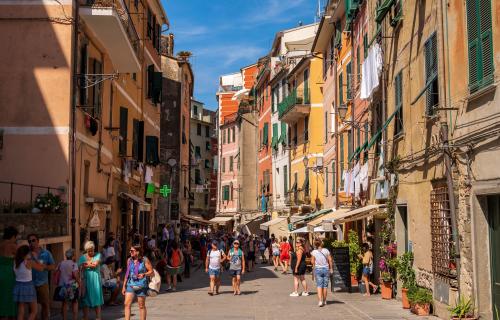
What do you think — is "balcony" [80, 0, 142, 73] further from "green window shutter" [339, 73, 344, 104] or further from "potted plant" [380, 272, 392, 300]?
"potted plant" [380, 272, 392, 300]

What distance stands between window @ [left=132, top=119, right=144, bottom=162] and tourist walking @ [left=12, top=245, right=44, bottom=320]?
653 inches

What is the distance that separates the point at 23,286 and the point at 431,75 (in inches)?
360

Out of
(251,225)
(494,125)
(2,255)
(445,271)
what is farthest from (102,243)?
(251,225)

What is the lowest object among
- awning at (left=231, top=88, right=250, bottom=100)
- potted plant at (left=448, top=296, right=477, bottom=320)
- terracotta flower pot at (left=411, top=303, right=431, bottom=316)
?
terracotta flower pot at (left=411, top=303, right=431, bottom=316)

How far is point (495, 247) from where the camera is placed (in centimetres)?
1153

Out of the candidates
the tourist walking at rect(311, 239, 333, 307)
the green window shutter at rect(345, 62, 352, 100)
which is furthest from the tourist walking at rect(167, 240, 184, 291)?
the green window shutter at rect(345, 62, 352, 100)

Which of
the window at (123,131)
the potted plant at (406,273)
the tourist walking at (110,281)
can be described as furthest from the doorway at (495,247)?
the window at (123,131)

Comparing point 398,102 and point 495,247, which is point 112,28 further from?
point 495,247

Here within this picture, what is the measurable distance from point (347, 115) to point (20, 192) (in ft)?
46.8

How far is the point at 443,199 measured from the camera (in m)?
13.9

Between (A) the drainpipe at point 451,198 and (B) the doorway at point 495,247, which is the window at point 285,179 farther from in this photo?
(B) the doorway at point 495,247

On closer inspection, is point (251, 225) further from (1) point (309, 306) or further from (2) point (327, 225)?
(1) point (309, 306)

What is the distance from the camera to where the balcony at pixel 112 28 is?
1912cm

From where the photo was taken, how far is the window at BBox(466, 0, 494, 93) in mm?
10938
